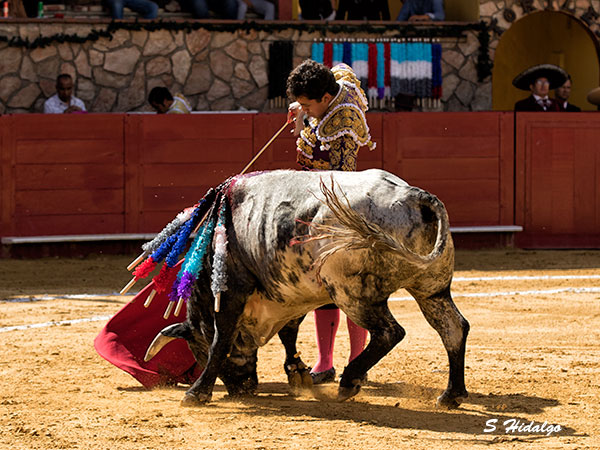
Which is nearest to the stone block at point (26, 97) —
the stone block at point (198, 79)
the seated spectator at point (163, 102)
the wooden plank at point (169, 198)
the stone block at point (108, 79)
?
the stone block at point (108, 79)

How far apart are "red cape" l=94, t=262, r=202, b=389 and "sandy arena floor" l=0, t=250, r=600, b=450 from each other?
7 centimetres

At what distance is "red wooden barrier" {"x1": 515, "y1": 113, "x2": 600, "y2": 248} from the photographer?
900cm

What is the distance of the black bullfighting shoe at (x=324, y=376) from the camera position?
13.3 feet

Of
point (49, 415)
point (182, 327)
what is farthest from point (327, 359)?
point (49, 415)

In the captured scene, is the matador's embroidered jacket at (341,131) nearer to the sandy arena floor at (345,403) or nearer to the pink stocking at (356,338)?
the pink stocking at (356,338)

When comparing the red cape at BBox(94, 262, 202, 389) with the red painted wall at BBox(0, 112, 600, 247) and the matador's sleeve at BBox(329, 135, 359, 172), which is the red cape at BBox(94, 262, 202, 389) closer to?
the matador's sleeve at BBox(329, 135, 359, 172)

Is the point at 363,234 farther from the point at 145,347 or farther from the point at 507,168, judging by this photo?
the point at 507,168

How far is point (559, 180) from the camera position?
355 inches

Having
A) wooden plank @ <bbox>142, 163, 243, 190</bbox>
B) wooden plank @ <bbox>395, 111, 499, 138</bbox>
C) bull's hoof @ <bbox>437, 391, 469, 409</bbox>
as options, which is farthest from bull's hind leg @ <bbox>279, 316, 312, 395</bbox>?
wooden plank @ <bbox>395, 111, 499, 138</bbox>

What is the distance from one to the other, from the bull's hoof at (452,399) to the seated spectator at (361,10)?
7.40 metres

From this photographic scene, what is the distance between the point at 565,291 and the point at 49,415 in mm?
3827

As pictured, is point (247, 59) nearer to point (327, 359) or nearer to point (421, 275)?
point (327, 359)

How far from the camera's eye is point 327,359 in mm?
4102

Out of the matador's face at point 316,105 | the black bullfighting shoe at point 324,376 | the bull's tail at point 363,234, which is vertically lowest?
the black bullfighting shoe at point 324,376
